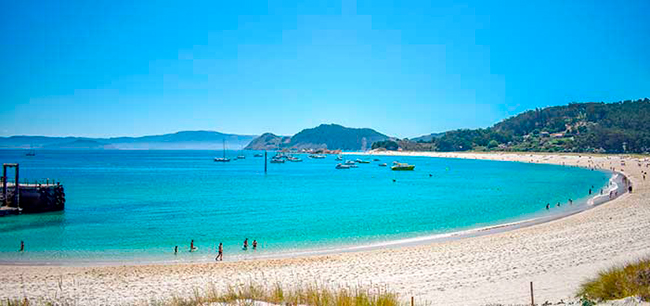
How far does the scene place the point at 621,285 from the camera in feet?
33.3

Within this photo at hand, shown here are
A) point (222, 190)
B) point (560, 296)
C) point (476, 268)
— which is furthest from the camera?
point (222, 190)

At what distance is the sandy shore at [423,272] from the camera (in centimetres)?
1474

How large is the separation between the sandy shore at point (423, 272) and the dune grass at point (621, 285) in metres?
0.97

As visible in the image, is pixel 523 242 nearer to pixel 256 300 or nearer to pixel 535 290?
pixel 535 290

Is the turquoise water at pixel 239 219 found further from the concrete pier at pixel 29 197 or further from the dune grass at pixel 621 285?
the dune grass at pixel 621 285

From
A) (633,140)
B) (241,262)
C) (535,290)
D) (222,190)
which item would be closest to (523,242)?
(535,290)

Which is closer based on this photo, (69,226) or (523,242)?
(523,242)

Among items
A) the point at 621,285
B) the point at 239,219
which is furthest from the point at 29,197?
the point at 621,285

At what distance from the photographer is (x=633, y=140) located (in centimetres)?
15150

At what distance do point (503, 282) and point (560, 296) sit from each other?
3548 millimetres

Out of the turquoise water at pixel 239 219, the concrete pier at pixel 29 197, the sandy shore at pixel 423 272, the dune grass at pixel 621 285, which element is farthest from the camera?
the concrete pier at pixel 29 197

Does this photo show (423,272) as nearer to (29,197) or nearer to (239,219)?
(239,219)

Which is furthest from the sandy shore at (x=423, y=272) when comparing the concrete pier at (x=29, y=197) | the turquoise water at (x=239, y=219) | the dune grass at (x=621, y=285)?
the concrete pier at (x=29, y=197)

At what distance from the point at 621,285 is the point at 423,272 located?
8873 mm
